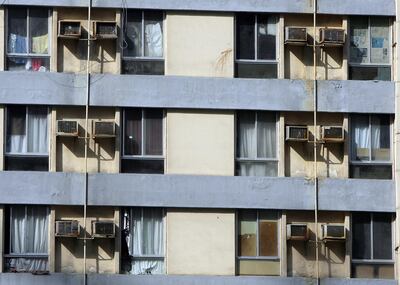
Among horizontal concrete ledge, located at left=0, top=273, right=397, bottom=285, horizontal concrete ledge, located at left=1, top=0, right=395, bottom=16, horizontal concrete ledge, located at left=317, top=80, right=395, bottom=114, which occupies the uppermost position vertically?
horizontal concrete ledge, located at left=1, top=0, right=395, bottom=16

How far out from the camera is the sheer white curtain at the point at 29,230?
22.6 m

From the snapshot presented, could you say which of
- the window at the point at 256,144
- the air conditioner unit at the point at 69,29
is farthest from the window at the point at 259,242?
the air conditioner unit at the point at 69,29

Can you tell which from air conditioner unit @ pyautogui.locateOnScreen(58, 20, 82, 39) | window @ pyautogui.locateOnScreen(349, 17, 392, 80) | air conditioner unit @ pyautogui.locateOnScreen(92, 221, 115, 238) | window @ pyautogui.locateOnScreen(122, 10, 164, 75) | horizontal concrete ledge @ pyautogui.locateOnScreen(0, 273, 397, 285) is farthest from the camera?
window @ pyautogui.locateOnScreen(349, 17, 392, 80)

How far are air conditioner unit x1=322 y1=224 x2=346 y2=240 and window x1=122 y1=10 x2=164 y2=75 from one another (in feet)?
16.2

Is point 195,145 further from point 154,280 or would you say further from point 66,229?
point 66,229

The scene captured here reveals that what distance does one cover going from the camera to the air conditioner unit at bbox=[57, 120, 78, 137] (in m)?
22.4

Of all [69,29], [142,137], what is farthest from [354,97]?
[69,29]

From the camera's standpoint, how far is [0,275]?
22.1 meters

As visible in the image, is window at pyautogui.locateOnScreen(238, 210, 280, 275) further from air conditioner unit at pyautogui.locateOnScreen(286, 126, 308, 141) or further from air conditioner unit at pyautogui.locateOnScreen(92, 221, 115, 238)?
air conditioner unit at pyautogui.locateOnScreen(92, 221, 115, 238)

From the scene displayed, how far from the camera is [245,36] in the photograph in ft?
76.8

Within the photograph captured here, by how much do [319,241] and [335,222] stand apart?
57 cm

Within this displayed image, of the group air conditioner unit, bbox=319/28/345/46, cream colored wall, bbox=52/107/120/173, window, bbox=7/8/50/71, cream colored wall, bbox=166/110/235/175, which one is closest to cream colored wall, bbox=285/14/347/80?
air conditioner unit, bbox=319/28/345/46

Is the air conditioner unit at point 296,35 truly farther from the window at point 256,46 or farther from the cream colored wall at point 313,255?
the cream colored wall at point 313,255

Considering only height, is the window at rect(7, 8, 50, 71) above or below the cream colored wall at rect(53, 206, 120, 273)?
above
